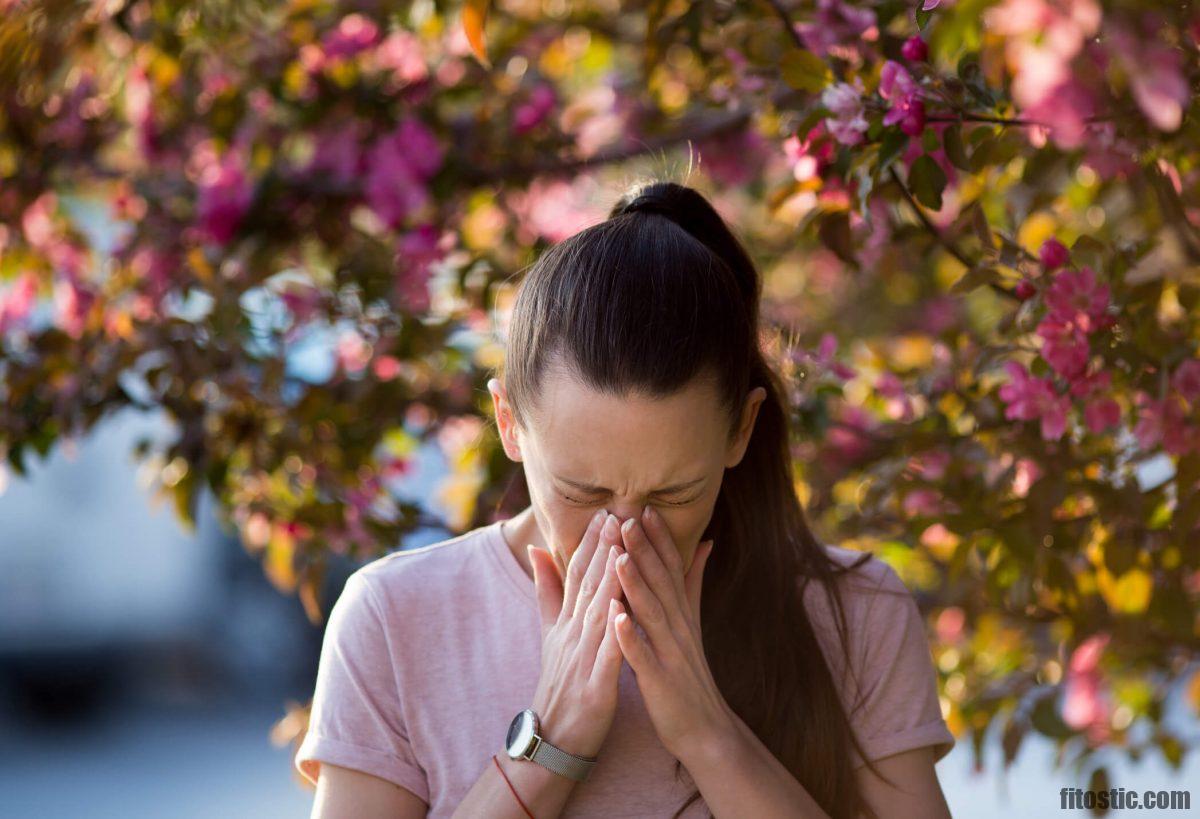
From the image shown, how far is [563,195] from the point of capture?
3.10 metres

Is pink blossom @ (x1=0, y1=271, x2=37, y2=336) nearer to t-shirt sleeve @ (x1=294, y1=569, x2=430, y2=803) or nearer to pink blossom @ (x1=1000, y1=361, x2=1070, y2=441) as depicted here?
t-shirt sleeve @ (x1=294, y1=569, x2=430, y2=803)

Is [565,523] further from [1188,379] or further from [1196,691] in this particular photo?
[1196,691]

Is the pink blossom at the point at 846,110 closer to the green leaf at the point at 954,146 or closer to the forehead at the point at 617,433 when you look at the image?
the green leaf at the point at 954,146

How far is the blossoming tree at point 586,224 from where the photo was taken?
5.79 ft

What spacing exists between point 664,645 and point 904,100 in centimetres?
71

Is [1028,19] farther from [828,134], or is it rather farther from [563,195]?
[563,195]

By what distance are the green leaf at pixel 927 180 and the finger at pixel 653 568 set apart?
528mm

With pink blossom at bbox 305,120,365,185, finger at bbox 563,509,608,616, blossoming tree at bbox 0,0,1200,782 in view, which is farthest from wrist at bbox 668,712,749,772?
pink blossom at bbox 305,120,365,185

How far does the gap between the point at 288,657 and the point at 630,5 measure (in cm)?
464

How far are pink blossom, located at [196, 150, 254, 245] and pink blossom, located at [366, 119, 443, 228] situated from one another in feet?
0.93

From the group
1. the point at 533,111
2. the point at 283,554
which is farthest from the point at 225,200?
the point at 283,554

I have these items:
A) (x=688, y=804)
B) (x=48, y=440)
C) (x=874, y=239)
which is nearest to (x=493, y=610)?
(x=688, y=804)

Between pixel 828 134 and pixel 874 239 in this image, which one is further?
pixel 874 239

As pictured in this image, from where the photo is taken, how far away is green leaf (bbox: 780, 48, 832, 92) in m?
1.73
